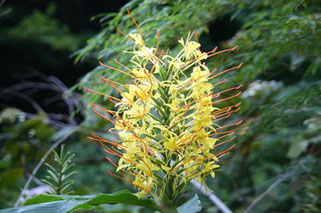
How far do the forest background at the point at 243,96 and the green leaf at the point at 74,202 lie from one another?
0.04 meters

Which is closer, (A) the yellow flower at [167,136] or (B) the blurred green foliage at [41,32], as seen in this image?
(A) the yellow flower at [167,136]

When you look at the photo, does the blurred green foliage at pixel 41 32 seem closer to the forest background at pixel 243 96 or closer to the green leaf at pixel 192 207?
the forest background at pixel 243 96

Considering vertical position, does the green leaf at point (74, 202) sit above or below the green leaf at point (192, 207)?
above

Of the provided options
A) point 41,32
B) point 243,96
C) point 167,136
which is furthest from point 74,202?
point 41,32

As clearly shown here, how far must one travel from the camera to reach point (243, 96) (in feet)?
Answer: 7.51

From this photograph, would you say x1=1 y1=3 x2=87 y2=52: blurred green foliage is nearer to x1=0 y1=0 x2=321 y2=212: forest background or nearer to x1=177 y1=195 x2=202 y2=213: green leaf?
x1=0 y1=0 x2=321 y2=212: forest background

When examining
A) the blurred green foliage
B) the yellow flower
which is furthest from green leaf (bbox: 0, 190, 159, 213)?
the blurred green foliage

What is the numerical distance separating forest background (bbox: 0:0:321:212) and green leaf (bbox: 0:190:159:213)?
37 millimetres

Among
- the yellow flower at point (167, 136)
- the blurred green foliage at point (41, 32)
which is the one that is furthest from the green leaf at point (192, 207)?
the blurred green foliage at point (41, 32)

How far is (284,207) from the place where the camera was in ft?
8.91

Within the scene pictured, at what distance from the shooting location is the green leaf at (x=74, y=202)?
2.48 ft

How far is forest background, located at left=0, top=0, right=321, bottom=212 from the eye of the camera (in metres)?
1.41

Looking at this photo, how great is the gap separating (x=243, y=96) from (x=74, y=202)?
1.75 metres

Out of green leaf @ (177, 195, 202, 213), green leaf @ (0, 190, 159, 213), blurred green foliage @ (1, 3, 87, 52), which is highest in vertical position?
blurred green foliage @ (1, 3, 87, 52)
